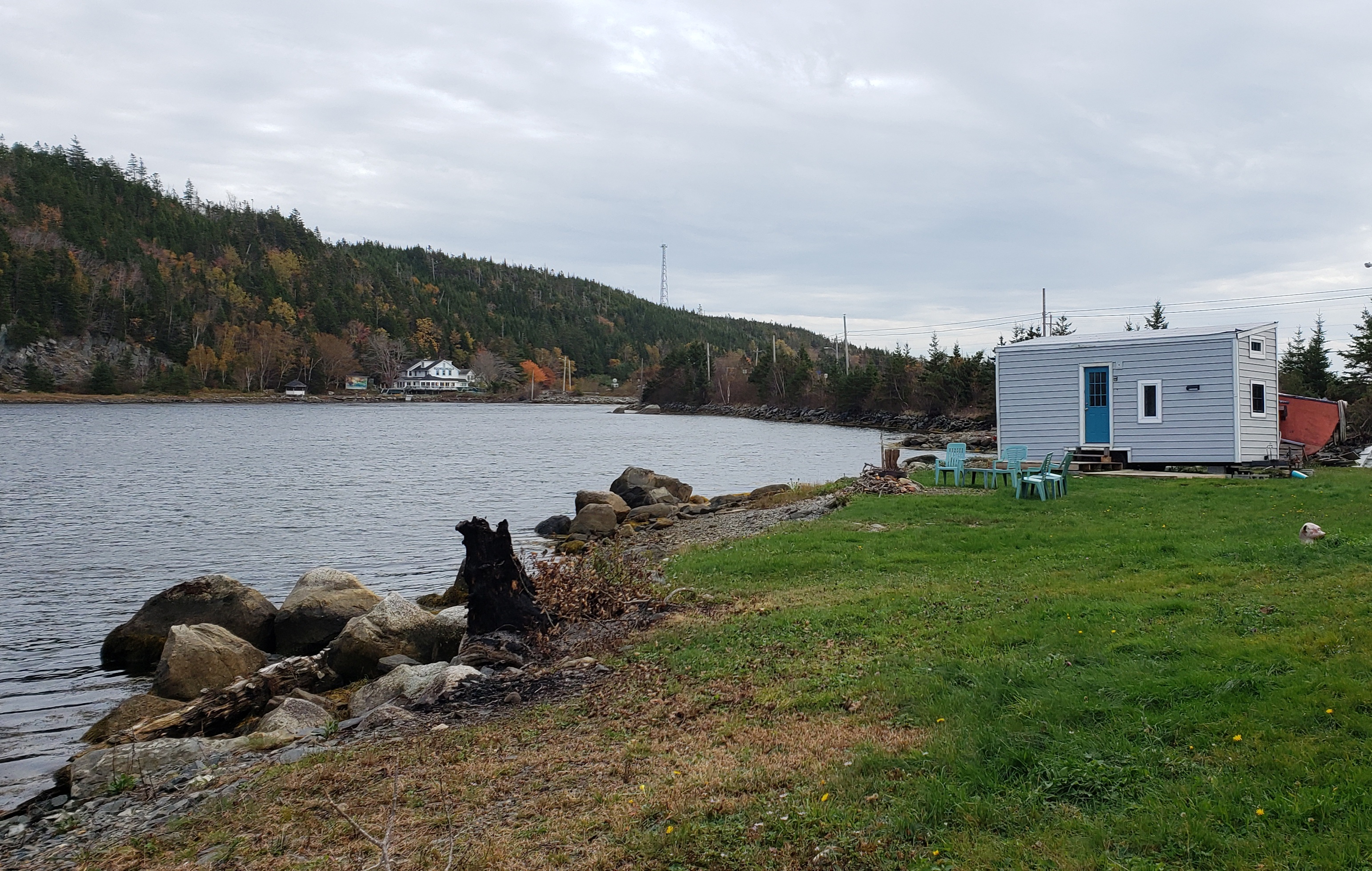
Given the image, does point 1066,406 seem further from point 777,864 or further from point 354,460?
point 354,460

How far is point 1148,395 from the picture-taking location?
23.1 meters

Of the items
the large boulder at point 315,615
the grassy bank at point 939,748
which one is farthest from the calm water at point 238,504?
the grassy bank at point 939,748

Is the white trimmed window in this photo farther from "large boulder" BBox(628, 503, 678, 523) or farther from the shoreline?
the shoreline

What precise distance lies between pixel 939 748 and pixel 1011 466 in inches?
609

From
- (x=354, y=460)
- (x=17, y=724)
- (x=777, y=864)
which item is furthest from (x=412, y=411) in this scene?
(x=777, y=864)

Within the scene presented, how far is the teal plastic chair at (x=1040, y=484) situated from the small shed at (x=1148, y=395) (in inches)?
222

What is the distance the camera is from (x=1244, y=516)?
13.8 metres

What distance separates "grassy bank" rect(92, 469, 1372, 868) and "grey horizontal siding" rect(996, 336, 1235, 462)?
13532 millimetres

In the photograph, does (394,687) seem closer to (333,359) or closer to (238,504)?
(238,504)

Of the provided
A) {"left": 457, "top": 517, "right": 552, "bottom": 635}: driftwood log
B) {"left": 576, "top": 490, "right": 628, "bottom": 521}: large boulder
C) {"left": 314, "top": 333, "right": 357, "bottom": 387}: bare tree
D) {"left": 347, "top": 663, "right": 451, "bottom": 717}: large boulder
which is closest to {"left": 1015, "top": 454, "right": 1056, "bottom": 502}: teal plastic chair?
{"left": 576, "top": 490, "right": 628, "bottom": 521}: large boulder

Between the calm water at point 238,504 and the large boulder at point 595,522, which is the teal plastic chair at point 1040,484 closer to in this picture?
the large boulder at point 595,522

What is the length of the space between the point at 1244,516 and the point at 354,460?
43.5 metres

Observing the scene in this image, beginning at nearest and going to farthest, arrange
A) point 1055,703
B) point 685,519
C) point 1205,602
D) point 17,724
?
1. point 1055,703
2. point 1205,602
3. point 17,724
4. point 685,519

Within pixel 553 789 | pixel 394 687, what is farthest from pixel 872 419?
pixel 553 789
